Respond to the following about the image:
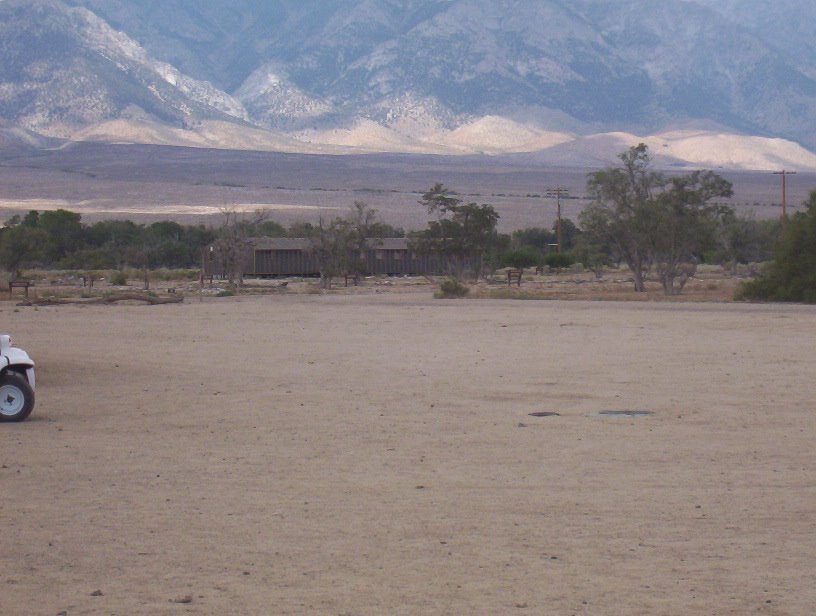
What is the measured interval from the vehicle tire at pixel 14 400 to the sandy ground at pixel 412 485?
21 cm

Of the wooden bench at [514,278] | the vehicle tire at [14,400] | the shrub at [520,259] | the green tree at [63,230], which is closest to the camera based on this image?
the vehicle tire at [14,400]

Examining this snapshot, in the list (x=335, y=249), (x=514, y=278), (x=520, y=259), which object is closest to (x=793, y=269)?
(x=514, y=278)

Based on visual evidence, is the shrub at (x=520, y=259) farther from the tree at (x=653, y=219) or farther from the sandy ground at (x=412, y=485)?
the sandy ground at (x=412, y=485)

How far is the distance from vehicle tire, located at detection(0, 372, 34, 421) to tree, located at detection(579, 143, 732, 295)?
3904cm

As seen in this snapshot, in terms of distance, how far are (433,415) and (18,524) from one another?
709 centimetres

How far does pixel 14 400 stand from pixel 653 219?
135 feet

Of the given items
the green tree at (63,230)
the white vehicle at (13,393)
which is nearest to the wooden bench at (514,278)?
the green tree at (63,230)

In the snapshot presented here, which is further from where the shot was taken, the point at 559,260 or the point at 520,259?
the point at 559,260

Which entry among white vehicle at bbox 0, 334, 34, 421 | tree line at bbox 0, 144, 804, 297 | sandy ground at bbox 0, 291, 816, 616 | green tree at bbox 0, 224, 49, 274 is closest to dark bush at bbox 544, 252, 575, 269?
tree line at bbox 0, 144, 804, 297

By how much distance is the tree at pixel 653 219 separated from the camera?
53.8 m

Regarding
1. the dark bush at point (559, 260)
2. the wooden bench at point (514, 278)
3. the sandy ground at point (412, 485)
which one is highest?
the dark bush at point (559, 260)

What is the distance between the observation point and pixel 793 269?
46.8 metres

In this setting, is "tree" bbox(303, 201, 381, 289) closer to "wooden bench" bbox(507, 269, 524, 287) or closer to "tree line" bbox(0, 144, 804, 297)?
"tree line" bbox(0, 144, 804, 297)

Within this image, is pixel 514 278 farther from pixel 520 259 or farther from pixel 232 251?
pixel 232 251
